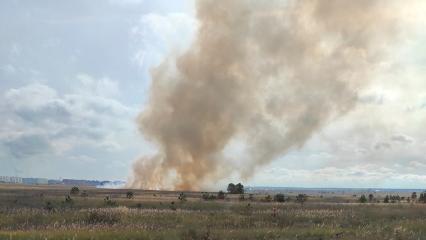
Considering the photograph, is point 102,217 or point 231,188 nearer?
point 102,217

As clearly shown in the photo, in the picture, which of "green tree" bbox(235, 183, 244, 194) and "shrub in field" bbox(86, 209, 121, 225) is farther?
"green tree" bbox(235, 183, 244, 194)

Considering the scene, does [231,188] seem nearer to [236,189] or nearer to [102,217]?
[236,189]

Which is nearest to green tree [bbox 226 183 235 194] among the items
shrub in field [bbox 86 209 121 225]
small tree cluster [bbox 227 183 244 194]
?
small tree cluster [bbox 227 183 244 194]

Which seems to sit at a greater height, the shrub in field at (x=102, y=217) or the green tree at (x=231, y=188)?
the green tree at (x=231, y=188)

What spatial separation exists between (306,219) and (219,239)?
1675cm

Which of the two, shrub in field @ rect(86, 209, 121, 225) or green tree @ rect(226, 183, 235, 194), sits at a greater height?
green tree @ rect(226, 183, 235, 194)

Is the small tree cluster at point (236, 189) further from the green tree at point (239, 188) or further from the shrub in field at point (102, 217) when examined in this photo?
the shrub in field at point (102, 217)

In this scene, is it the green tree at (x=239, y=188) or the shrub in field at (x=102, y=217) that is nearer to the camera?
Answer: the shrub in field at (x=102, y=217)

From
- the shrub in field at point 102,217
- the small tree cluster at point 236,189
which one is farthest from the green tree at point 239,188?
the shrub in field at point 102,217

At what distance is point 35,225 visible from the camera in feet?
101

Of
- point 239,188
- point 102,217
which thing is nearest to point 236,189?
point 239,188

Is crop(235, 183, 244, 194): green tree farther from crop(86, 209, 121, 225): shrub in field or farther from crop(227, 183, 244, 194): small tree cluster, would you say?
crop(86, 209, 121, 225): shrub in field

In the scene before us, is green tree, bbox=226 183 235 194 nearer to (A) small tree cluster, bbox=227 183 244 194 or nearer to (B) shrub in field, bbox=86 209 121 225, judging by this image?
(A) small tree cluster, bbox=227 183 244 194

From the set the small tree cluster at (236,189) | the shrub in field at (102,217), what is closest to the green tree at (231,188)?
the small tree cluster at (236,189)
